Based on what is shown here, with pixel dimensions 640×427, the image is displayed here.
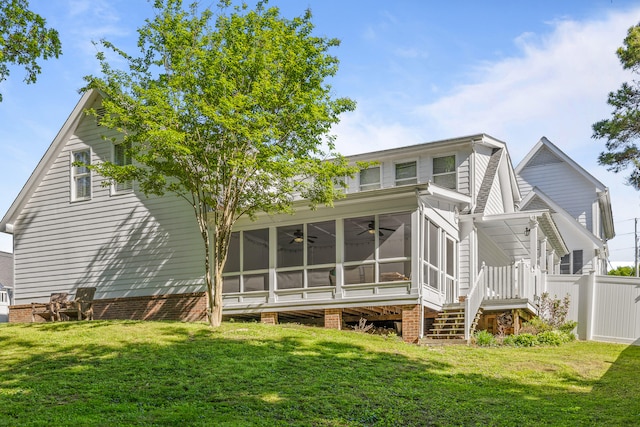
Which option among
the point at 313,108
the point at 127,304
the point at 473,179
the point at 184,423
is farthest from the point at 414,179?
the point at 184,423

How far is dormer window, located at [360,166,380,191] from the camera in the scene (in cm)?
2542

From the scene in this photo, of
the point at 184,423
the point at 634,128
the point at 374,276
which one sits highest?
the point at 634,128

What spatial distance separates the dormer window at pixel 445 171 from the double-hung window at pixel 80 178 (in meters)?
11.3

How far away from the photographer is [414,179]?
24.7m

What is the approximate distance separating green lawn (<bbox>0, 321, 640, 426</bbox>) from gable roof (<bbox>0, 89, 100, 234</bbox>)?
26.3 feet

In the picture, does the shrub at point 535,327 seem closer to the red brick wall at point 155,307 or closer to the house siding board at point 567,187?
the red brick wall at point 155,307

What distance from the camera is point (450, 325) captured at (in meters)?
19.9

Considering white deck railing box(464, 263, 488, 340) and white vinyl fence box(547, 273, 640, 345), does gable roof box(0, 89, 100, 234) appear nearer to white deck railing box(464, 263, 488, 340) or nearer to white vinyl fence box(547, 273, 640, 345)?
white deck railing box(464, 263, 488, 340)

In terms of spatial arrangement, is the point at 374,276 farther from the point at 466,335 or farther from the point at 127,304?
the point at 127,304

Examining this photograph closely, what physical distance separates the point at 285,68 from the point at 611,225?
2381cm

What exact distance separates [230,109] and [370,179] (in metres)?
8.64

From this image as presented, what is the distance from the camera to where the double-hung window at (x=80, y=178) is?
24.6 meters

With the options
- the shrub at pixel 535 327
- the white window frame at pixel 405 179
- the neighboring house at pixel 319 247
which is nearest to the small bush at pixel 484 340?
the neighboring house at pixel 319 247

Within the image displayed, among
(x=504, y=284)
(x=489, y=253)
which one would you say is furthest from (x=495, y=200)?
(x=504, y=284)
